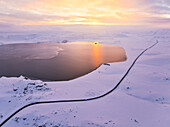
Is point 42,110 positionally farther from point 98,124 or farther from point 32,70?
point 32,70

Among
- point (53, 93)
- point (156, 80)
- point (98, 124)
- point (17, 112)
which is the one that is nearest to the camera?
point (98, 124)

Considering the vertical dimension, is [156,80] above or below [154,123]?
above

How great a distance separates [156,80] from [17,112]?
1859 cm

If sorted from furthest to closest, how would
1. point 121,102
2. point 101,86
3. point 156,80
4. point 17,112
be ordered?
point 156,80 < point 101,86 < point 121,102 < point 17,112

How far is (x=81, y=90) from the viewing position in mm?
14820

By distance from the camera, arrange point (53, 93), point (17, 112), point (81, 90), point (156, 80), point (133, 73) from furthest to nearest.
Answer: point (133, 73) → point (156, 80) → point (81, 90) → point (53, 93) → point (17, 112)

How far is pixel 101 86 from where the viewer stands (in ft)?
52.2

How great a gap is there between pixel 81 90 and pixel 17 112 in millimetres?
7198

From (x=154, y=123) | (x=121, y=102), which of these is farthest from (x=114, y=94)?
(x=154, y=123)

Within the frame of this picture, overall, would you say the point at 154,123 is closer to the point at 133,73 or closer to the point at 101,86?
the point at 101,86

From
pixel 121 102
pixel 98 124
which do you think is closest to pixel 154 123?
pixel 121 102

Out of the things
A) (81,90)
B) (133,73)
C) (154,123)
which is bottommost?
(154,123)

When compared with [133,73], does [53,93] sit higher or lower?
lower

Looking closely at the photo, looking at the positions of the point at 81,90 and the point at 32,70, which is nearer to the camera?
the point at 81,90
